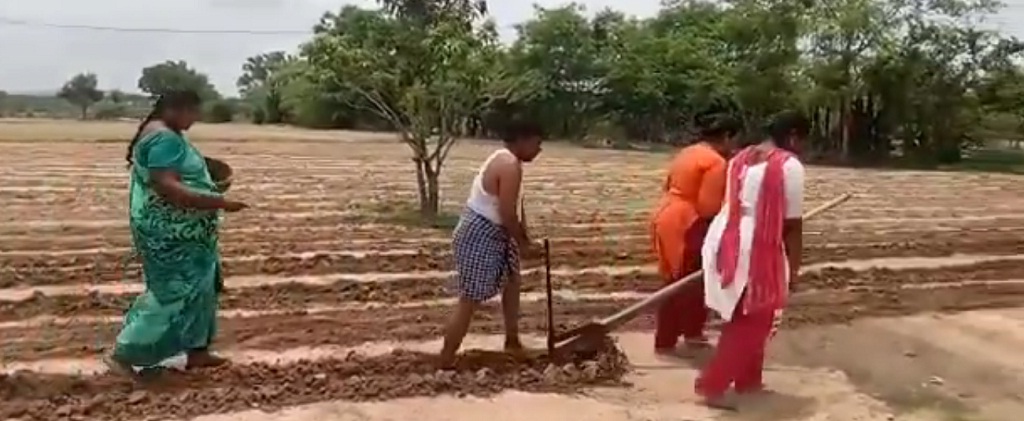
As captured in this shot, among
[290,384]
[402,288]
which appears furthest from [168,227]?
[402,288]

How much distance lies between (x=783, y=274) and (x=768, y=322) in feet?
0.75

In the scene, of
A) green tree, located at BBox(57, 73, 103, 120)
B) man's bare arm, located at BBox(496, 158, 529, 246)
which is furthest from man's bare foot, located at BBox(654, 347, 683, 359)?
green tree, located at BBox(57, 73, 103, 120)

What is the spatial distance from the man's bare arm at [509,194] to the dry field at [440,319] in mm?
742

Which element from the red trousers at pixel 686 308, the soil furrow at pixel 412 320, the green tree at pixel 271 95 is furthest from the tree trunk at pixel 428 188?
the green tree at pixel 271 95

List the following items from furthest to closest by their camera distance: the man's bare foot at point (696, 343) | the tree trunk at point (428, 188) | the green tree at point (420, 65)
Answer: the tree trunk at point (428, 188) → the green tree at point (420, 65) → the man's bare foot at point (696, 343)

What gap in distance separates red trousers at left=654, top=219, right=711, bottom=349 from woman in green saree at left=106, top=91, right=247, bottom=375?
7.59 ft

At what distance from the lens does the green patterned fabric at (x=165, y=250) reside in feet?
17.0

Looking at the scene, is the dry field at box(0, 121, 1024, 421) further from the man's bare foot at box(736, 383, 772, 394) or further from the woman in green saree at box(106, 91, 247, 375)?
the woman in green saree at box(106, 91, 247, 375)

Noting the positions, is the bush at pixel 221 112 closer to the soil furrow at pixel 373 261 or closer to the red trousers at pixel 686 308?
the soil furrow at pixel 373 261

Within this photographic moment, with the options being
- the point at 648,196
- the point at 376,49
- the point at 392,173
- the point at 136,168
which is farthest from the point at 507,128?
the point at 392,173

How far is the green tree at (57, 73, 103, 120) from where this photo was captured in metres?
70.0

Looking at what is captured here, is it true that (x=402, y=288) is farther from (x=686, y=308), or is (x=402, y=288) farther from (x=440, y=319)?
(x=686, y=308)

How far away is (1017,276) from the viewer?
31.0ft

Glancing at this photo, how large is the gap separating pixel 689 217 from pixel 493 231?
3.95 feet
